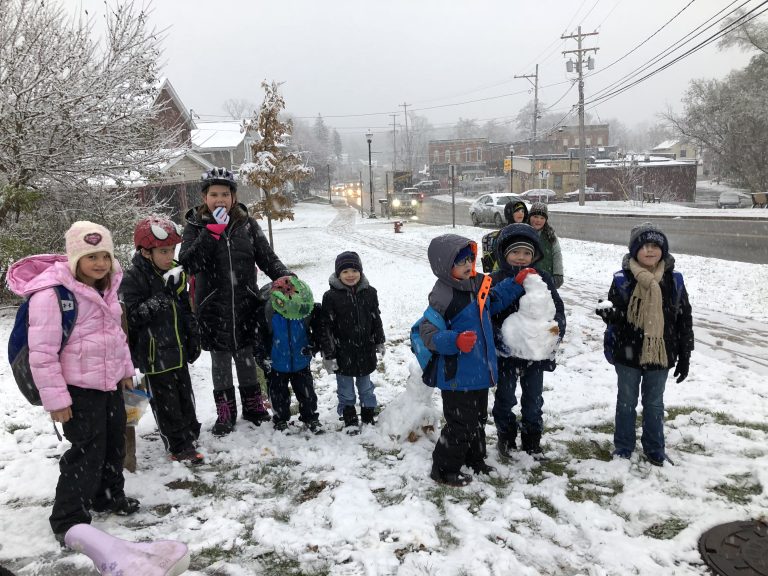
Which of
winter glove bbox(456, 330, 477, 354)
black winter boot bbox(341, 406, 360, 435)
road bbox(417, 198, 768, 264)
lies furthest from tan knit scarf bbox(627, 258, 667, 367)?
road bbox(417, 198, 768, 264)

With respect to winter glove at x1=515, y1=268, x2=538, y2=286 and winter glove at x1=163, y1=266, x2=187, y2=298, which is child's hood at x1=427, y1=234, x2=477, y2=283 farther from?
winter glove at x1=163, y1=266, x2=187, y2=298

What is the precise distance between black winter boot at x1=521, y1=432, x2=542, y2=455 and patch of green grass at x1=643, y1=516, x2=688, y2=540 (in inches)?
39.1

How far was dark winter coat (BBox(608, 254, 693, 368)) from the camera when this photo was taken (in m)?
3.58

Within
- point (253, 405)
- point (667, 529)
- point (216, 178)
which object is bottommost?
point (667, 529)

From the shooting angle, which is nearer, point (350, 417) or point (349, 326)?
point (349, 326)

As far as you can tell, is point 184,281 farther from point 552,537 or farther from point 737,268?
point 737,268

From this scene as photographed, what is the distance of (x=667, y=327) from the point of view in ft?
11.7

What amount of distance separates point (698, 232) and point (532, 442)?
18.4 meters

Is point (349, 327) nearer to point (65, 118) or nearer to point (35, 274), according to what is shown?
point (35, 274)

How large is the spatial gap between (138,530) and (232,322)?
1728 mm

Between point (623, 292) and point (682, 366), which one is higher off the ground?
point (623, 292)

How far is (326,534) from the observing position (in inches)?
118

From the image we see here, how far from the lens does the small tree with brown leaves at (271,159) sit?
49.2 ft

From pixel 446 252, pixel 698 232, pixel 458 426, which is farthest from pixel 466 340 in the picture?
pixel 698 232
